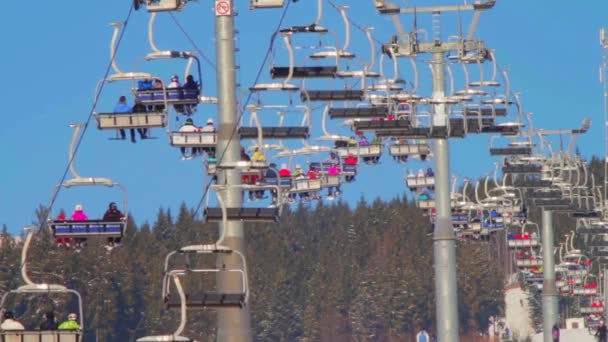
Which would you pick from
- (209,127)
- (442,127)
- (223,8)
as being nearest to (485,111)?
(442,127)

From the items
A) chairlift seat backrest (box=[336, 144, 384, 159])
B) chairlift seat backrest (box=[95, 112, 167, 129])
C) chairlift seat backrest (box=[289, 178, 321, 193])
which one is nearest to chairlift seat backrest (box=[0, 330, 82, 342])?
chairlift seat backrest (box=[95, 112, 167, 129])

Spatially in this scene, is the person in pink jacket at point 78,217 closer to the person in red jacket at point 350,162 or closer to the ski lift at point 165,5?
the ski lift at point 165,5

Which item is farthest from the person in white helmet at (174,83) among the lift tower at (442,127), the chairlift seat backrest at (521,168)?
the chairlift seat backrest at (521,168)

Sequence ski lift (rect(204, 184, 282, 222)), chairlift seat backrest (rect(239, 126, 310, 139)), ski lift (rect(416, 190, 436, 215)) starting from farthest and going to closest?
ski lift (rect(416, 190, 436, 215)) < chairlift seat backrest (rect(239, 126, 310, 139)) < ski lift (rect(204, 184, 282, 222))

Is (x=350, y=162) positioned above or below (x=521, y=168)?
below

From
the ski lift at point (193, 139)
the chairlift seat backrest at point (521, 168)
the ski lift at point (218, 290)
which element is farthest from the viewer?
the chairlift seat backrest at point (521, 168)

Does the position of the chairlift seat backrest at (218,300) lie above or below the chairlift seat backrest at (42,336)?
above

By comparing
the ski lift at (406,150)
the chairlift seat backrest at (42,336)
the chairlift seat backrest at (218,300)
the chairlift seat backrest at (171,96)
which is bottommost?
the chairlift seat backrest at (42,336)

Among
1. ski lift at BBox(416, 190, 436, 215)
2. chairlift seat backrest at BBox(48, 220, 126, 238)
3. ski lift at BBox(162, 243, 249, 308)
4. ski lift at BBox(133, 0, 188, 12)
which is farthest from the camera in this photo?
ski lift at BBox(416, 190, 436, 215)

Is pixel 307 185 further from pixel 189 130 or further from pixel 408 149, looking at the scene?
pixel 189 130

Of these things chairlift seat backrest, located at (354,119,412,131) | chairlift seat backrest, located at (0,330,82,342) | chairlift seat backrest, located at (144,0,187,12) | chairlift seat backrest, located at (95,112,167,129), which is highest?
chairlift seat backrest, located at (354,119,412,131)

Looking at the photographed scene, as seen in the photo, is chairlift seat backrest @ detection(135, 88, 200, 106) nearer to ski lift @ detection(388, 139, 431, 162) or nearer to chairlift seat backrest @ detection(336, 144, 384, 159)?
chairlift seat backrest @ detection(336, 144, 384, 159)

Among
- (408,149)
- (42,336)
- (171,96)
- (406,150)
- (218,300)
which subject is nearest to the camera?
(42,336)

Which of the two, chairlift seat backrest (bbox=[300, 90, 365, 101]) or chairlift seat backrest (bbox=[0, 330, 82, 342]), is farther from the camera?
chairlift seat backrest (bbox=[300, 90, 365, 101])
